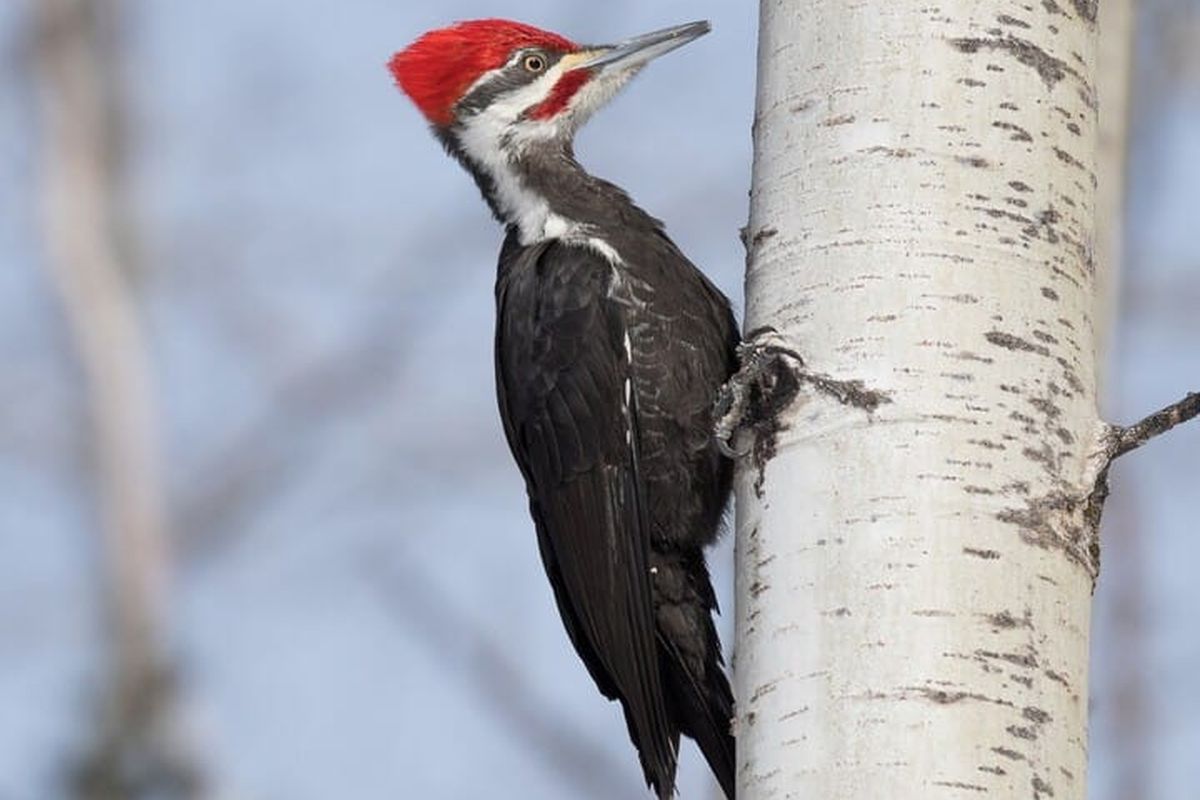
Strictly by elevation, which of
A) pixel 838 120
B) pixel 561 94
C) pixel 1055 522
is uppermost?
pixel 561 94

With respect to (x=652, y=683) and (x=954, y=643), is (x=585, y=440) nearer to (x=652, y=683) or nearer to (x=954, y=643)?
(x=652, y=683)

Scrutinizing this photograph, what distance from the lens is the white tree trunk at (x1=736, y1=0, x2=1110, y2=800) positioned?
8.55 feet

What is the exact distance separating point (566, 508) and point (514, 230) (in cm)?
72

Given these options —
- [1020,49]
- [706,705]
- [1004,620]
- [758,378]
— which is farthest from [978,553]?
[706,705]

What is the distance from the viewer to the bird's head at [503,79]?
5.00m

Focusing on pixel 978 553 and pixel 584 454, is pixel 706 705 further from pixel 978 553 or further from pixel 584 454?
pixel 978 553

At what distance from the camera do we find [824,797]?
2562mm

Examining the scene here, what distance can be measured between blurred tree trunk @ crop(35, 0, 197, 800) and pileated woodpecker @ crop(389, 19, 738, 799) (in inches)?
141

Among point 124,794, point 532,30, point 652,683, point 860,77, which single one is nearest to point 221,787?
point 124,794

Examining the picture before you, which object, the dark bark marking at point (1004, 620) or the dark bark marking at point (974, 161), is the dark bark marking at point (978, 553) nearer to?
the dark bark marking at point (1004, 620)

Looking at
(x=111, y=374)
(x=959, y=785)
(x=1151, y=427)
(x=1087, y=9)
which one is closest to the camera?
(x=959, y=785)

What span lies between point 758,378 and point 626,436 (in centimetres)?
119

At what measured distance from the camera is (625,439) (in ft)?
13.9

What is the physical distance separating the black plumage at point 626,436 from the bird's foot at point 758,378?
90 cm
